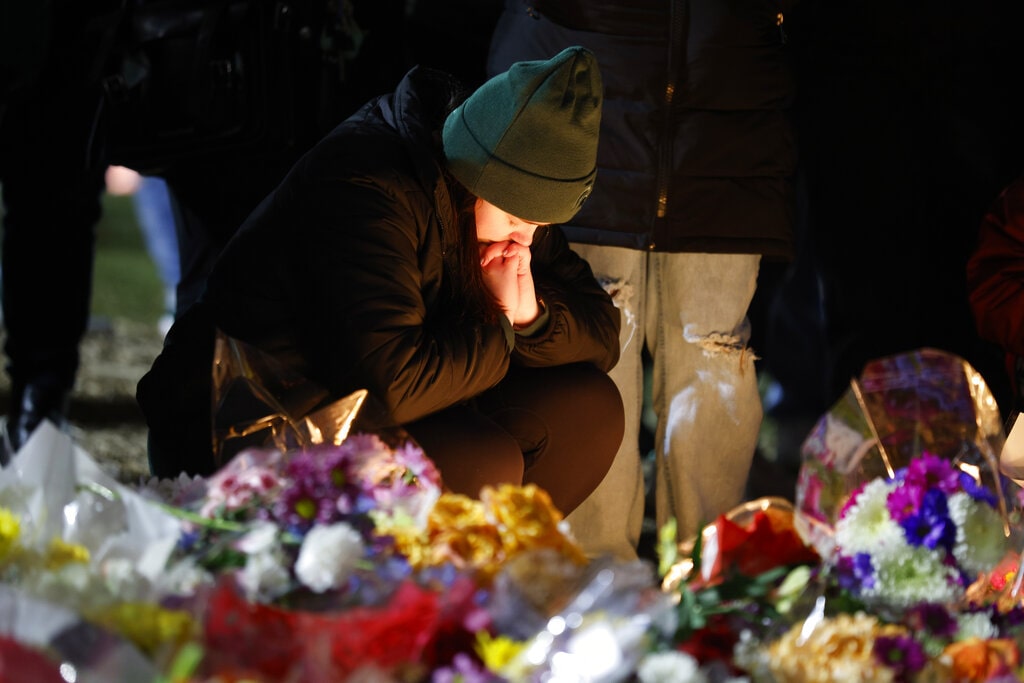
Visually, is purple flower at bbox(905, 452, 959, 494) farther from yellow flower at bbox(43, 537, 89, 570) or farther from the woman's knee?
yellow flower at bbox(43, 537, 89, 570)

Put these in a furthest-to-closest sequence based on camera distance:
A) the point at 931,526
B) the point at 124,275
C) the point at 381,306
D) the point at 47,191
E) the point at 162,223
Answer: the point at 124,275, the point at 162,223, the point at 47,191, the point at 381,306, the point at 931,526

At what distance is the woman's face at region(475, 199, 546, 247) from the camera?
235cm

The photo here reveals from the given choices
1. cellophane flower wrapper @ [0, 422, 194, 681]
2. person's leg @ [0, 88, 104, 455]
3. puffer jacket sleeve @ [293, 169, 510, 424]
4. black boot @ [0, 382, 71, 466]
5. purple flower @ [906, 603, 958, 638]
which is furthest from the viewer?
black boot @ [0, 382, 71, 466]

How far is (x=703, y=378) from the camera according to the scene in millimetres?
2938

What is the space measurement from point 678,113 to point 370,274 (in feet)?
3.27

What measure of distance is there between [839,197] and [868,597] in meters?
2.36

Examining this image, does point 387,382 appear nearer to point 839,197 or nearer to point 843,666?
point 843,666

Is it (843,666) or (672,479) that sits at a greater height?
(843,666)

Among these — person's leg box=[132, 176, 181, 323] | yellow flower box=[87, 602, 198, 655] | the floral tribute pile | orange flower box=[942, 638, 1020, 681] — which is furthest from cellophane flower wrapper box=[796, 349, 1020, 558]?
person's leg box=[132, 176, 181, 323]

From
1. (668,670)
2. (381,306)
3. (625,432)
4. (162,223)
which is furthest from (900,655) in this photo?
(162,223)

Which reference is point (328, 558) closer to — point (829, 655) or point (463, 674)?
point (463, 674)

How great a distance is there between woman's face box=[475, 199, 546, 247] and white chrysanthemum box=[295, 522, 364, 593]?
3.51 feet

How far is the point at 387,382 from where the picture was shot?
2135mm

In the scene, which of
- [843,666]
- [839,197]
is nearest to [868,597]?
[843,666]
